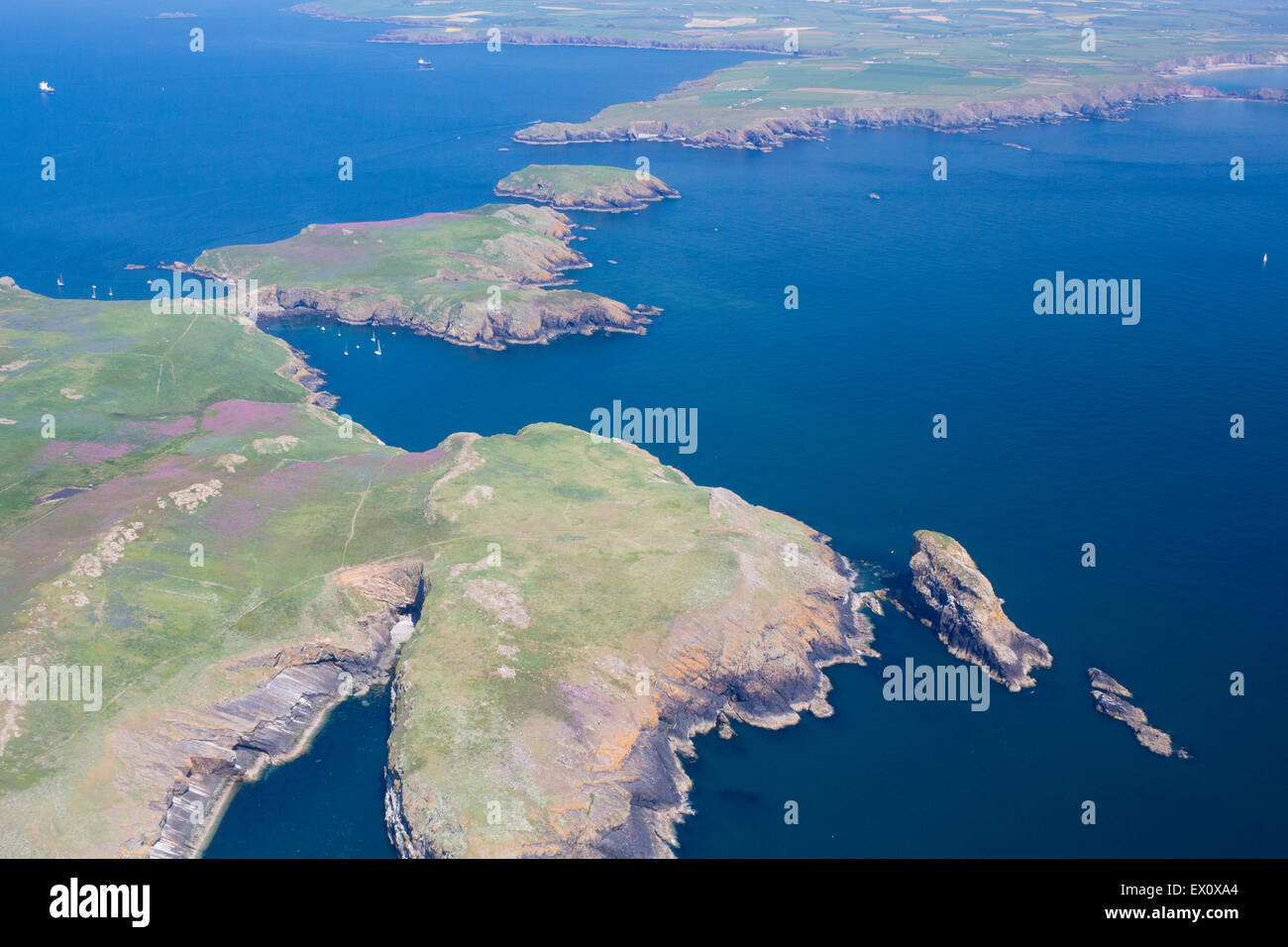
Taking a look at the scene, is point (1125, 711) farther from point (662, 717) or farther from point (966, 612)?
point (662, 717)

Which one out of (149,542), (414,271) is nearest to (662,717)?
(149,542)

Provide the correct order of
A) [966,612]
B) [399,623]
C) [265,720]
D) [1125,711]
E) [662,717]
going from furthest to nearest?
[399,623], [966,612], [1125,711], [662,717], [265,720]

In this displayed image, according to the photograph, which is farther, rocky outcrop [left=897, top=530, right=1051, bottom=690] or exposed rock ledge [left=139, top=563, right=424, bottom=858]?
rocky outcrop [left=897, top=530, right=1051, bottom=690]


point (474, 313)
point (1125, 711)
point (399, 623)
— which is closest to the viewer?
point (1125, 711)

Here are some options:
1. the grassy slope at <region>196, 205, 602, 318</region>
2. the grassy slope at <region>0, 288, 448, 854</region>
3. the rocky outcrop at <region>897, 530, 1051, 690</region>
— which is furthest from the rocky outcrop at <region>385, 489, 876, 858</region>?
the grassy slope at <region>196, 205, 602, 318</region>

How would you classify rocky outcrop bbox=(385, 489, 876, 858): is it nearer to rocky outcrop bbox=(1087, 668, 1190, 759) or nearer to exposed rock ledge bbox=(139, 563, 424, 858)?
exposed rock ledge bbox=(139, 563, 424, 858)

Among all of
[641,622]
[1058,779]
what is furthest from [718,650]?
[1058,779]
